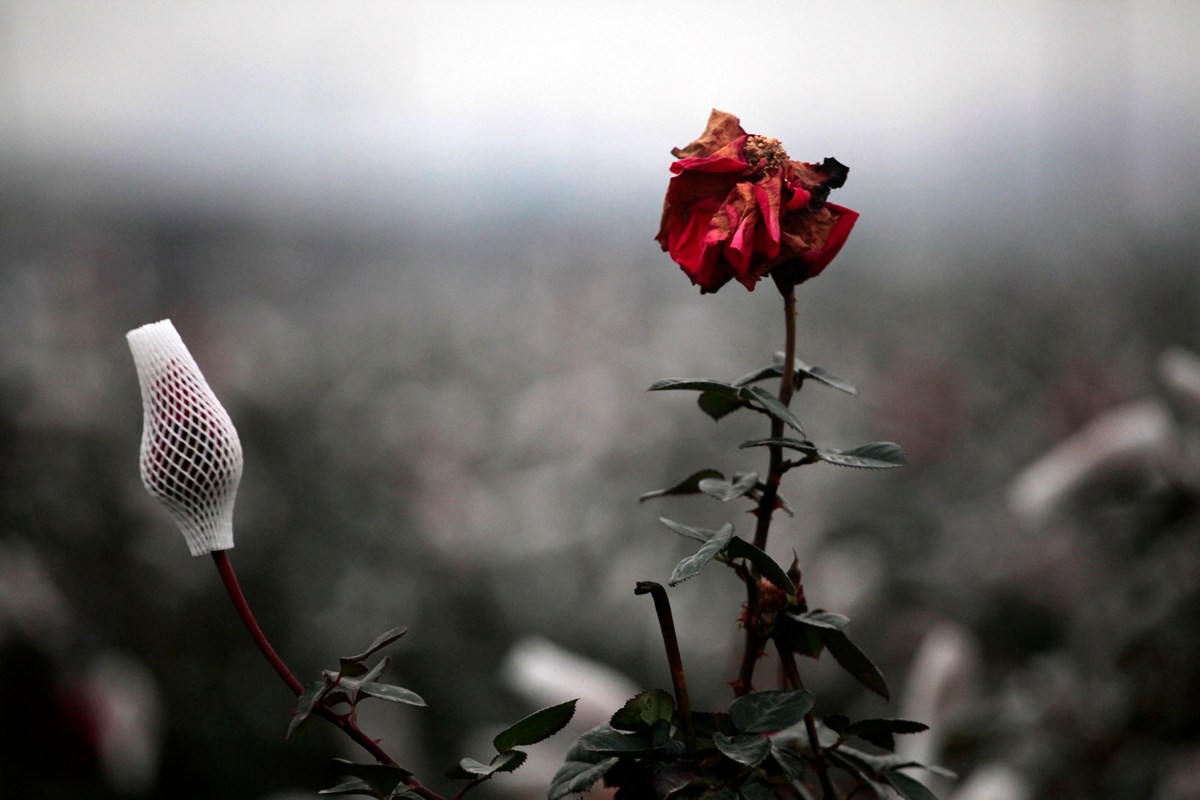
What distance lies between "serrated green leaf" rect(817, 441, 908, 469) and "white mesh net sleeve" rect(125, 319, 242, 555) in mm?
148

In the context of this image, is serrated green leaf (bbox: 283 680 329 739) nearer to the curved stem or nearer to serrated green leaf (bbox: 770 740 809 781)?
the curved stem

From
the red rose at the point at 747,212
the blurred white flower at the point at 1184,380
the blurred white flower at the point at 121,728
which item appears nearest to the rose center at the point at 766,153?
the red rose at the point at 747,212

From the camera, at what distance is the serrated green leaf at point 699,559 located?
24 centimetres

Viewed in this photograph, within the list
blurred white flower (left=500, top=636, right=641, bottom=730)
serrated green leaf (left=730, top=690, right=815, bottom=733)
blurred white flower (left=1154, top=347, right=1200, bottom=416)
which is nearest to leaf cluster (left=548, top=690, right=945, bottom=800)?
serrated green leaf (left=730, top=690, right=815, bottom=733)

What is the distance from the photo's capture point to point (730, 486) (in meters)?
0.29

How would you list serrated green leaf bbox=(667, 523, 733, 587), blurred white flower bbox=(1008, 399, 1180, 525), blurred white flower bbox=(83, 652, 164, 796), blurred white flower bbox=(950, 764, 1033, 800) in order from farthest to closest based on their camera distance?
blurred white flower bbox=(83, 652, 164, 796) → blurred white flower bbox=(1008, 399, 1180, 525) → blurred white flower bbox=(950, 764, 1033, 800) → serrated green leaf bbox=(667, 523, 733, 587)

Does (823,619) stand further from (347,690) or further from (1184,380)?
(1184,380)

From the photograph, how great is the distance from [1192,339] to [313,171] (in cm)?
140

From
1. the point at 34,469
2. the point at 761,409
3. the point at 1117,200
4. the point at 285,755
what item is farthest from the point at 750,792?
the point at 1117,200

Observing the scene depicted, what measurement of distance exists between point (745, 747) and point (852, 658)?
0.05 m

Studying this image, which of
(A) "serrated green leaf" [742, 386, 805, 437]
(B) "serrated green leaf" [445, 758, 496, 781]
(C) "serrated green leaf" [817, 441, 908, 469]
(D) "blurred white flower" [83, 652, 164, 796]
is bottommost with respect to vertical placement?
(D) "blurred white flower" [83, 652, 164, 796]

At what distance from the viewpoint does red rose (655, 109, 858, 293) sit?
26cm

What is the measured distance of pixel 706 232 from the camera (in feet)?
0.89

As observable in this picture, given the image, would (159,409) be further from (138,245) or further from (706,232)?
(138,245)
